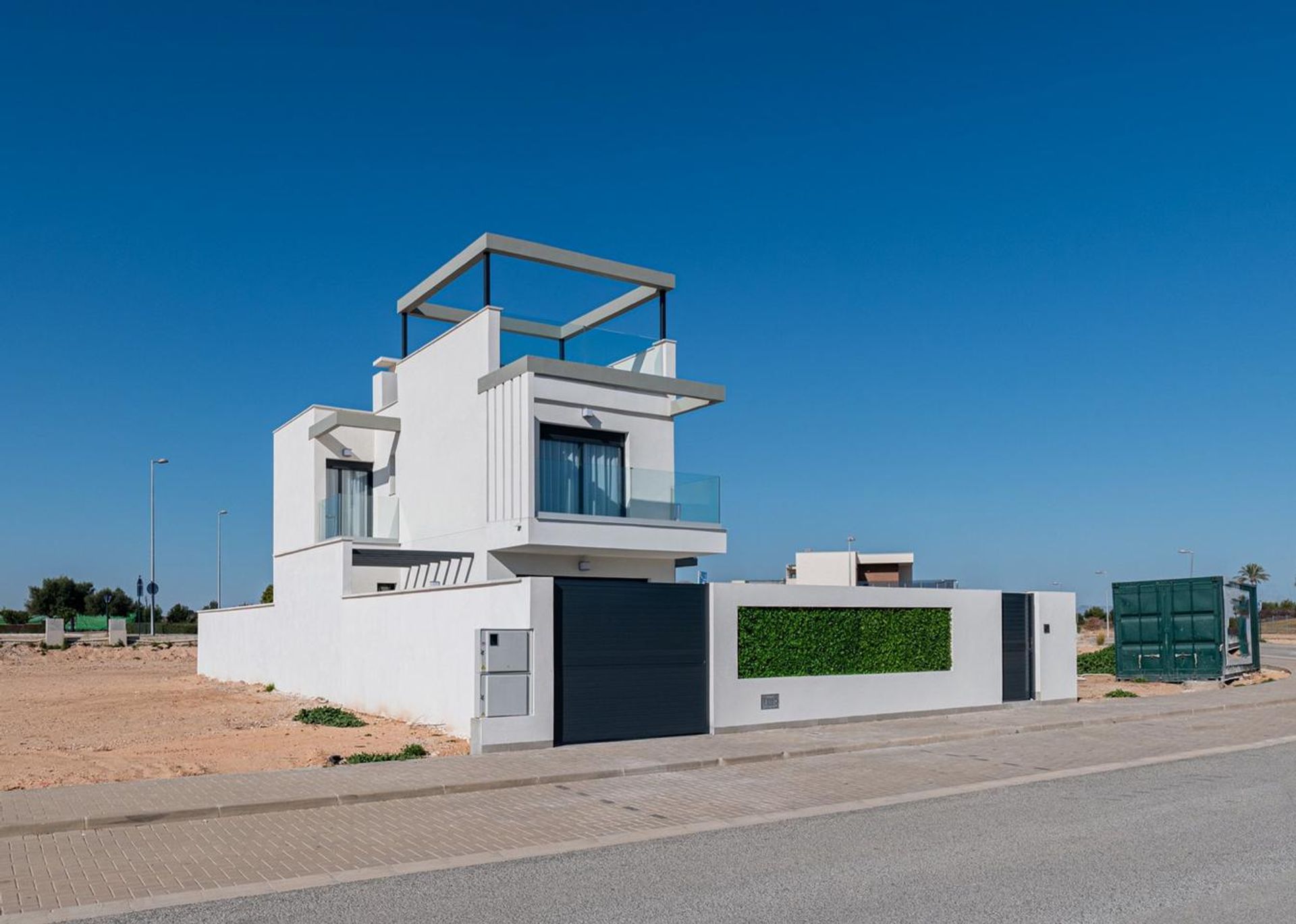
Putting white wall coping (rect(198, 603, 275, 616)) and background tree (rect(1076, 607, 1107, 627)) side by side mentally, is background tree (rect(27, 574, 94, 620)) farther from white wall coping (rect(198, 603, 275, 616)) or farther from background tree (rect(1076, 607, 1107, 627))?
background tree (rect(1076, 607, 1107, 627))

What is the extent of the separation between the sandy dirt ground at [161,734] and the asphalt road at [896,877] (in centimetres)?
641

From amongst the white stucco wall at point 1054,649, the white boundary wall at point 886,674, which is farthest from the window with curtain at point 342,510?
the white stucco wall at point 1054,649

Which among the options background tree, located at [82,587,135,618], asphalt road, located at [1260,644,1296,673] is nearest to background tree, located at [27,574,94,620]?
background tree, located at [82,587,135,618]

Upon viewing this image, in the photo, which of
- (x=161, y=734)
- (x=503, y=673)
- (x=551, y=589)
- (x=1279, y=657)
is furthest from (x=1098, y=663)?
(x=161, y=734)

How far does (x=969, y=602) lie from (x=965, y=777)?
8030 mm

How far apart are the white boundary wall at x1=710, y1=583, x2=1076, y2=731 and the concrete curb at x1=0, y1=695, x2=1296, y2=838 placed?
1.99 m

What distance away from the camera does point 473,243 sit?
76.1 ft

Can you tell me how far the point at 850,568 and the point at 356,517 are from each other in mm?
33108

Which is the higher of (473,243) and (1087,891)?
(473,243)

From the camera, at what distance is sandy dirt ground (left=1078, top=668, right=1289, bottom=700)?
2544cm

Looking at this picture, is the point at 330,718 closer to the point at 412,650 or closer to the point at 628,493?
the point at 412,650

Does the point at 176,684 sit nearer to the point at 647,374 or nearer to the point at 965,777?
the point at 647,374

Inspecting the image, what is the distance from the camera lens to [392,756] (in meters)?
14.4

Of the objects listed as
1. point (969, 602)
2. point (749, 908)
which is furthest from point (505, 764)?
point (969, 602)
